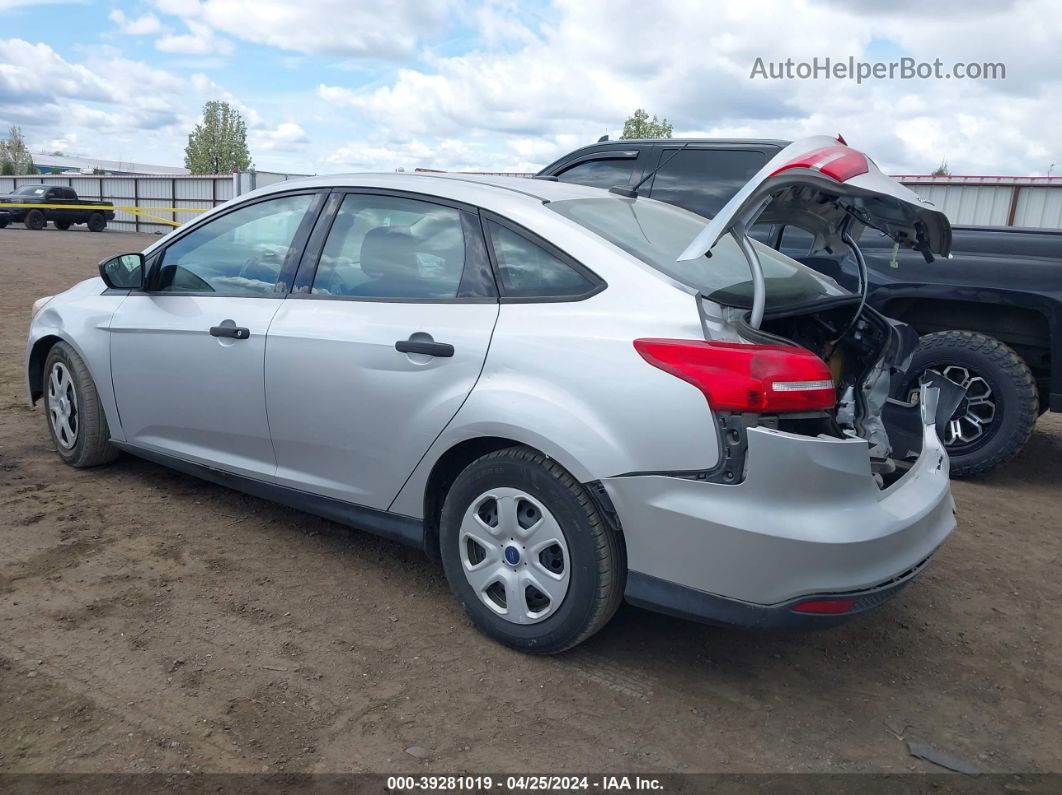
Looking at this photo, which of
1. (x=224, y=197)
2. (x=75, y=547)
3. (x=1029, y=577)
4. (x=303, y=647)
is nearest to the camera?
(x=303, y=647)

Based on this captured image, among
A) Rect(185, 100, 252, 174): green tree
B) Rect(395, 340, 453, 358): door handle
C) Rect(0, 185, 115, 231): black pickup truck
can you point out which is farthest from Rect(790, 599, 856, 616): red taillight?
Rect(185, 100, 252, 174): green tree

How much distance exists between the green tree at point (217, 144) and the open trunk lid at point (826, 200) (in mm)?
76958

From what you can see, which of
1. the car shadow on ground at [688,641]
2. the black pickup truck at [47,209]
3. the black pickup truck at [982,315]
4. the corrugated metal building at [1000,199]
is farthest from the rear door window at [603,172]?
the black pickup truck at [47,209]

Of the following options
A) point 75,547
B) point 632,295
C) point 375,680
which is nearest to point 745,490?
point 632,295

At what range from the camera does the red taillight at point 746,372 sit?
2.57m

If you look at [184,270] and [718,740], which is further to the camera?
[184,270]

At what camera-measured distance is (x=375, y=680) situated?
290 centimetres

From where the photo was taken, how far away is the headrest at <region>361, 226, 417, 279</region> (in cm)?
339

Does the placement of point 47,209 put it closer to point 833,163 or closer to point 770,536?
point 833,163

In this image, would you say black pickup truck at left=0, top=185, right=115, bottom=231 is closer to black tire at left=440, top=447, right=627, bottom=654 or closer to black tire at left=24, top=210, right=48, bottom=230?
black tire at left=24, top=210, right=48, bottom=230

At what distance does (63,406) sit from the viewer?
4723mm

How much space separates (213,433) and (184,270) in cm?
80

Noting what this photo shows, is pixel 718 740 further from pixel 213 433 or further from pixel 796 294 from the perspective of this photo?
pixel 213 433

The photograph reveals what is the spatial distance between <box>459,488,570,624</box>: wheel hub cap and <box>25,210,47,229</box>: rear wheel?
35.1 metres
